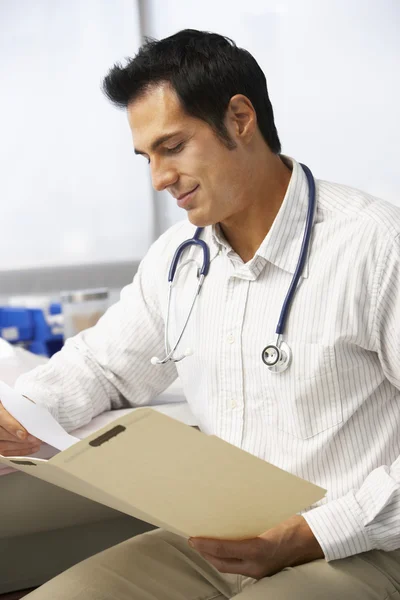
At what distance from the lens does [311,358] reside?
3.79ft

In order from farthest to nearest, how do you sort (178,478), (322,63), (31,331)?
(322,63), (31,331), (178,478)

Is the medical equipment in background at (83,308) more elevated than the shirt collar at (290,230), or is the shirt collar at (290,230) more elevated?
the shirt collar at (290,230)

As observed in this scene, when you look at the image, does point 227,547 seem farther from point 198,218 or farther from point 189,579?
point 198,218

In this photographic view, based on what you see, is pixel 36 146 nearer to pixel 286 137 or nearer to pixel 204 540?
pixel 286 137

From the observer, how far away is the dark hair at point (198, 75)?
→ 1.21m

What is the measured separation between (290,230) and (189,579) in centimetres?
56

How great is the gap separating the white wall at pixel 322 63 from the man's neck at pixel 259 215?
2080mm

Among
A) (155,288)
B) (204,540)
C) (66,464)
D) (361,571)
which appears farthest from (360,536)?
(155,288)

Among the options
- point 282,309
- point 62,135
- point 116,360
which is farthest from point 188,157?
point 62,135

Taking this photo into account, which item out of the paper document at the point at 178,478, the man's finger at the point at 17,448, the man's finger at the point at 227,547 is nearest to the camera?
the paper document at the point at 178,478

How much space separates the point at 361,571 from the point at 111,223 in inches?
93.4

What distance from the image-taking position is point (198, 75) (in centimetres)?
121

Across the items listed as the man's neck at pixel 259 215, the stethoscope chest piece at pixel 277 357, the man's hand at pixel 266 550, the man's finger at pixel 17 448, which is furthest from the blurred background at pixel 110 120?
the man's hand at pixel 266 550

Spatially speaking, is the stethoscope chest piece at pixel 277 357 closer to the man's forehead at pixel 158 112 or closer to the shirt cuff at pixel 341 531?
the shirt cuff at pixel 341 531
